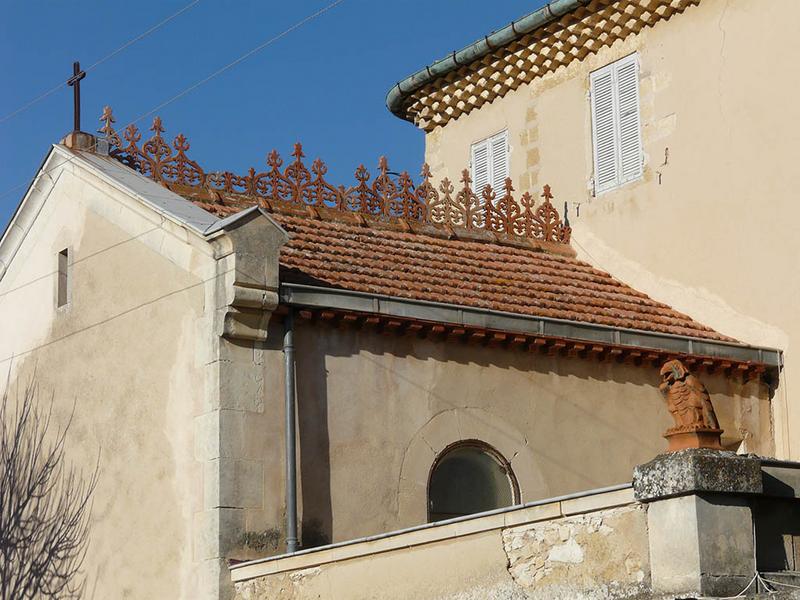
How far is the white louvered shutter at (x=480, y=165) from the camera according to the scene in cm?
1931

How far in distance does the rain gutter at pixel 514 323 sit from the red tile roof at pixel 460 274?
29cm

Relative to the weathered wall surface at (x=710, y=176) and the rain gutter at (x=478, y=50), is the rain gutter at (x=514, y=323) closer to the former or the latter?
the weathered wall surface at (x=710, y=176)

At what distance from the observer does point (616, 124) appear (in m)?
17.5

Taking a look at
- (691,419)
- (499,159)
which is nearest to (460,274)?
(499,159)

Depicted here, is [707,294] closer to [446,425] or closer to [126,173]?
[446,425]

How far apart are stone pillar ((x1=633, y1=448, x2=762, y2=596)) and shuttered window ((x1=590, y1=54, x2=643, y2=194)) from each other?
892 centimetres

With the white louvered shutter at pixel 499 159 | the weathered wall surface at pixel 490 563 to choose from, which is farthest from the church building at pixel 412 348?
the white louvered shutter at pixel 499 159

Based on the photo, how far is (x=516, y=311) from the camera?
1430 cm

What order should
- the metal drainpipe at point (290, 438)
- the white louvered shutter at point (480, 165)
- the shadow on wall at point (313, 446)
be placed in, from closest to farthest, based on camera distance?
the metal drainpipe at point (290, 438), the shadow on wall at point (313, 446), the white louvered shutter at point (480, 165)

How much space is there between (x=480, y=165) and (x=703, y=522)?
11.4 meters

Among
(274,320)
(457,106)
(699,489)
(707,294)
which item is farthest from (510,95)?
(699,489)

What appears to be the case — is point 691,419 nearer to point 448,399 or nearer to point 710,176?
point 448,399

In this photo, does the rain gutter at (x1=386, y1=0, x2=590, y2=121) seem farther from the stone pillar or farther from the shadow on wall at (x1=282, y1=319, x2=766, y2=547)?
the stone pillar

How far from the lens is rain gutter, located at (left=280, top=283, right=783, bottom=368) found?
12.8 meters
